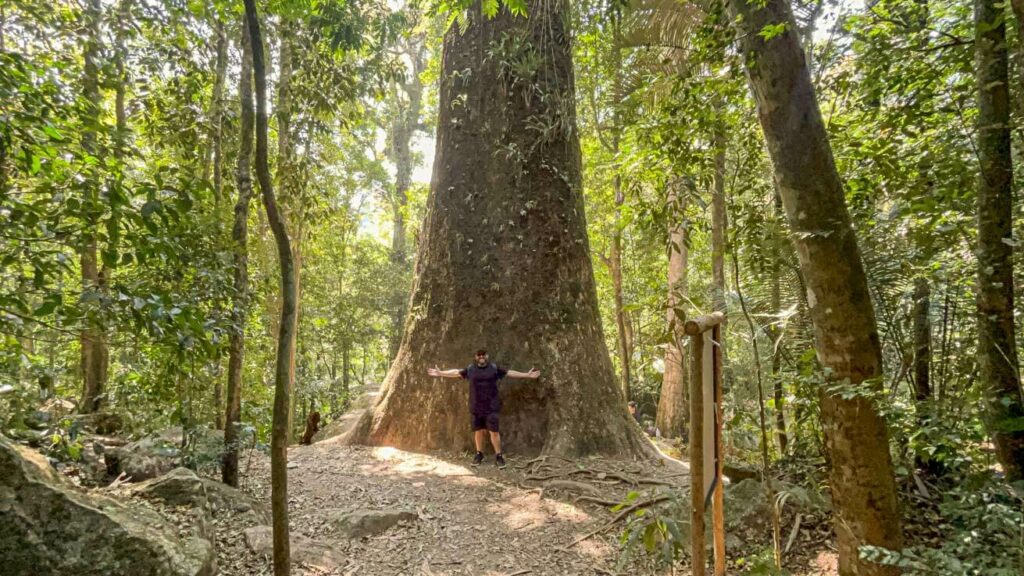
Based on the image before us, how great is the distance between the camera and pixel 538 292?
686 centimetres

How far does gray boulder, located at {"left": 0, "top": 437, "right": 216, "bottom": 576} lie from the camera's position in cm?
256

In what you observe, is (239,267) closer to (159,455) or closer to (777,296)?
(159,455)

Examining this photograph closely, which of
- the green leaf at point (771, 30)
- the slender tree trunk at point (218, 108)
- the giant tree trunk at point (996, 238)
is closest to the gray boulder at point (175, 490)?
the slender tree trunk at point (218, 108)

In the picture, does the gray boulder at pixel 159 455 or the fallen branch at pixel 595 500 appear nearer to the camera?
the gray boulder at pixel 159 455

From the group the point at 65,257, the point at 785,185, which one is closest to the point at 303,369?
the point at 65,257

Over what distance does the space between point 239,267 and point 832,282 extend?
4947 mm

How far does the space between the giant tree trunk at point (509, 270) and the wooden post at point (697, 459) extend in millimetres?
3939

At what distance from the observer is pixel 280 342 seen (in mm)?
3004

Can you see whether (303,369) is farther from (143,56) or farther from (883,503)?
(883,503)

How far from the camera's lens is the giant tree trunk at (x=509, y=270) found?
6535 millimetres

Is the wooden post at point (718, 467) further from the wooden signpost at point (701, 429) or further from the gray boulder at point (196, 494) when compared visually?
the gray boulder at point (196, 494)

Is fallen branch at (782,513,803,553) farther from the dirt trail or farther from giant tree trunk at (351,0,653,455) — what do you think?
giant tree trunk at (351,0,653,455)

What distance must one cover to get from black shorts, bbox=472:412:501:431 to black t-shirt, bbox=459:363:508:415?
44mm

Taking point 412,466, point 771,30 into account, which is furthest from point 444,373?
point 771,30
